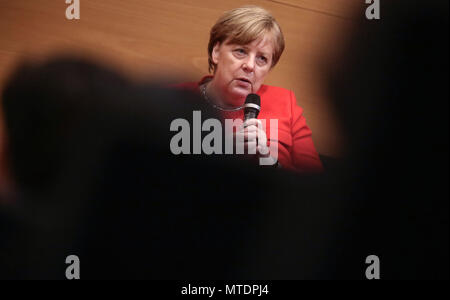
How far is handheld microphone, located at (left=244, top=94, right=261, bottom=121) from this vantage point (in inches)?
41.2

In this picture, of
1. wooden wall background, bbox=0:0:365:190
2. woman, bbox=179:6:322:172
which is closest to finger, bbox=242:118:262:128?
woman, bbox=179:6:322:172

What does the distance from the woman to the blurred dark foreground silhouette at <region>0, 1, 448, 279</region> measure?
0.05 m

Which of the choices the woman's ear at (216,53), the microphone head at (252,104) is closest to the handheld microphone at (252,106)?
the microphone head at (252,104)

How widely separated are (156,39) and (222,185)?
368mm

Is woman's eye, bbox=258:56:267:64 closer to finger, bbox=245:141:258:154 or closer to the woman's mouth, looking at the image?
the woman's mouth

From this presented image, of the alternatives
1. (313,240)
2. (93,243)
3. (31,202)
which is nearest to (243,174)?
(313,240)

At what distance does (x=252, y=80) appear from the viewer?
3.52 feet

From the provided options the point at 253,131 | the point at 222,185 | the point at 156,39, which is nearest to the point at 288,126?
the point at 253,131

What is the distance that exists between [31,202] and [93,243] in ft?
0.54

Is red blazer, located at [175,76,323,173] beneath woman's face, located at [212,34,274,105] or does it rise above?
beneath

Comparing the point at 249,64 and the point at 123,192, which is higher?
the point at 249,64

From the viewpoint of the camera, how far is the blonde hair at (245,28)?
1.06 m

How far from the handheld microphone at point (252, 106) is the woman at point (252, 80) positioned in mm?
13

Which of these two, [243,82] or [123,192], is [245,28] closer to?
[243,82]
